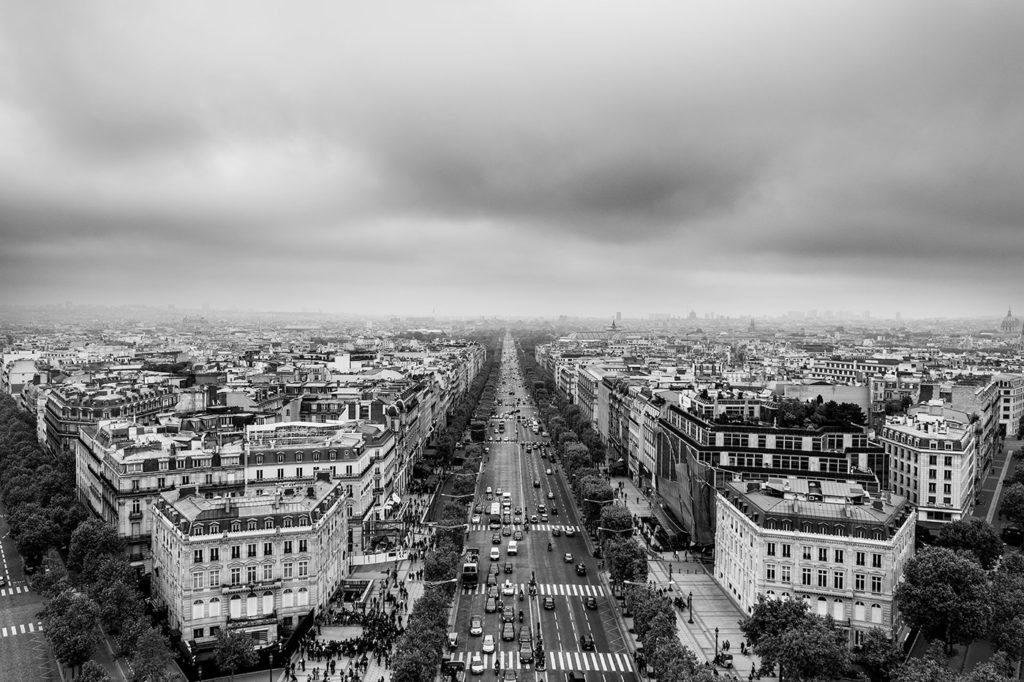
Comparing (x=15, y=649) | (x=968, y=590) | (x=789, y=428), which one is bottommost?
(x=15, y=649)

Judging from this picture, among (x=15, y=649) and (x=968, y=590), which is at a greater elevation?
(x=968, y=590)

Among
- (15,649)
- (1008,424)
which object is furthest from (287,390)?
(1008,424)

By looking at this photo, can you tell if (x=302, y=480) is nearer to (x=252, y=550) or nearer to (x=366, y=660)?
(x=252, y=550)

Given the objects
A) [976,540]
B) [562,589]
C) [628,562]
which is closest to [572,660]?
[628,562]

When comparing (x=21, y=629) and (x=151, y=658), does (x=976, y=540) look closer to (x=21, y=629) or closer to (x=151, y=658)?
(x=151, y=658)

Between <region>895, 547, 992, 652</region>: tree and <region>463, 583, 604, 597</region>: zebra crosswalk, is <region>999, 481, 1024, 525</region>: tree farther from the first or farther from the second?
<region>463, 583, 604, 597</region>: zebra crosswalk

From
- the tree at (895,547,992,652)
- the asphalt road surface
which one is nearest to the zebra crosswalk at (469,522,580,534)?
the asphalt road surface

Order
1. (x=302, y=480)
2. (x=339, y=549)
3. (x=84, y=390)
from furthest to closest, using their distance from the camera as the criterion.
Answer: (x=84, y=390) → (x=302, y=480) → (x=339, y=549)
